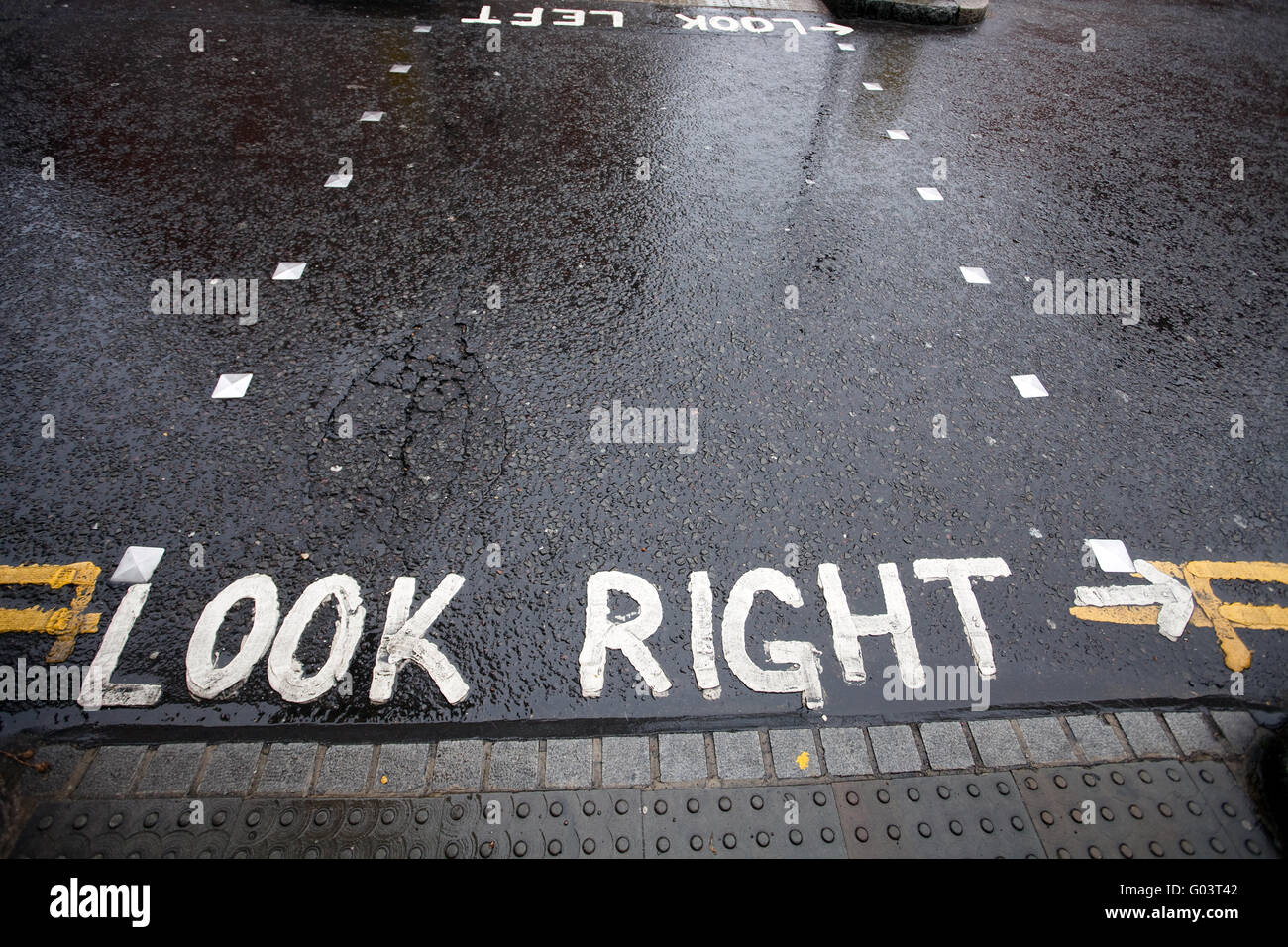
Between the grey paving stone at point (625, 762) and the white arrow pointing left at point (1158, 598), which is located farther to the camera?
the white arrow pointing left at point (1158, 598)

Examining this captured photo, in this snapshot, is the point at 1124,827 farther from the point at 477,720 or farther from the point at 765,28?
the point at 765,28

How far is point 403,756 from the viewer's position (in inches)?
112

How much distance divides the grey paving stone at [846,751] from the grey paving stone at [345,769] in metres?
1.84

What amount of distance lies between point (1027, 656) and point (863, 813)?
3.79 ft

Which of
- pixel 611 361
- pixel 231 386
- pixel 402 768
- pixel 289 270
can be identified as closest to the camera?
pixel 402 768

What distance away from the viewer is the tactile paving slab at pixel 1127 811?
271cm

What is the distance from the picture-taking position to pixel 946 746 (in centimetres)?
297

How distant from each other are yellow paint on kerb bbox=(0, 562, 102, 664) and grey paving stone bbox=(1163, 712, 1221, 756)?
4.75 metres

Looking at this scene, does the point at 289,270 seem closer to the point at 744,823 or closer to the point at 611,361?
the point at 611,361

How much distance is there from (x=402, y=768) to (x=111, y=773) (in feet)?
3.62

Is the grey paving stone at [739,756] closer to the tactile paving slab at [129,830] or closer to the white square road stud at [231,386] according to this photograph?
the tactile paving slab at [129,830]

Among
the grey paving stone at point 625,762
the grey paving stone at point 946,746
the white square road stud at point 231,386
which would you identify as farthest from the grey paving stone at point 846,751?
the white square road stud at point 231,386

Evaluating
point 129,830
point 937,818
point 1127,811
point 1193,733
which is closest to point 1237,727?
point 1193,733
